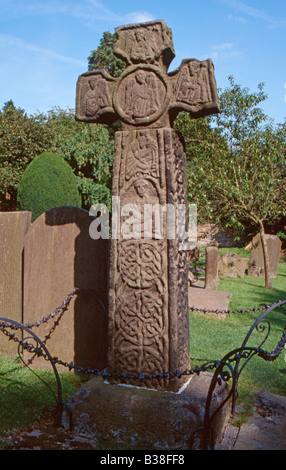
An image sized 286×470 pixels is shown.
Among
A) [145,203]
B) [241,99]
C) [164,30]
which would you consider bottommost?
[145,203]

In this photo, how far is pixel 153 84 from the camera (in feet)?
10.1

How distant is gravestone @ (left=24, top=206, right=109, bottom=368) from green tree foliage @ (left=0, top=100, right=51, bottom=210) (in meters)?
16.9

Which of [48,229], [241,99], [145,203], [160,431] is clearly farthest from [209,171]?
[160,431]

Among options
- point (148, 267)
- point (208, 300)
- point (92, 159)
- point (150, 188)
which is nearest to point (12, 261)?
point (148, 267)

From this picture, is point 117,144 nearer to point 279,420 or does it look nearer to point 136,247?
point 136,247

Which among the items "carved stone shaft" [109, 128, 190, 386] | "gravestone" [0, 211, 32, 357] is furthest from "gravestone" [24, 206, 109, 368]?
"carved stone shaft" [109, 128, 190, 386]

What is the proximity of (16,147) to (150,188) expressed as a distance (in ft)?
63.8

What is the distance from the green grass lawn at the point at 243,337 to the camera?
166 inches

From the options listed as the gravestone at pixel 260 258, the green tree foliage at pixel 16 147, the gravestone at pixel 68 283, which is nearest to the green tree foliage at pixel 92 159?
the green tree foliage at pixel 16 147

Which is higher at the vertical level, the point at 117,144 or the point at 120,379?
the point at 117,144

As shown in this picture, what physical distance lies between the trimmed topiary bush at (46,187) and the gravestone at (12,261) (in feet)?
28.7

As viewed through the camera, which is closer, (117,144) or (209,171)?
(117,144)
